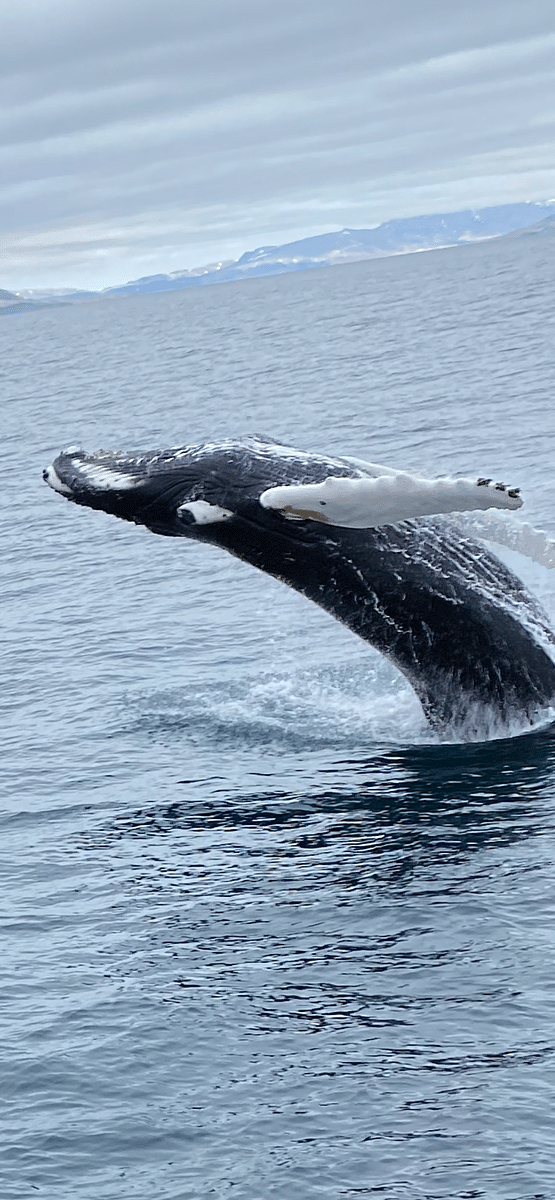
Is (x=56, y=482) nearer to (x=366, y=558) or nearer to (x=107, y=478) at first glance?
(x=107, y=478)

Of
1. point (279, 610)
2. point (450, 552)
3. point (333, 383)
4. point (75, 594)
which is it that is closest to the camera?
point (450, 552)

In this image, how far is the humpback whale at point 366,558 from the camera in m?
11.2

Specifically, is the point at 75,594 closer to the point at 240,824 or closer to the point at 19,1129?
the point at 240,824

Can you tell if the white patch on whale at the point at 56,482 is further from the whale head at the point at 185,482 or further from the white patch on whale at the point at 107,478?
the white patch on whale at the point at 107,478

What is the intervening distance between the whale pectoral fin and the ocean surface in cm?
248

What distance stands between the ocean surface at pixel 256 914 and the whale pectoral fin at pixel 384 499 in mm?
2478

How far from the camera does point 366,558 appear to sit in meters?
11.5

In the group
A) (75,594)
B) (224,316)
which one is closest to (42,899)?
(75,594)

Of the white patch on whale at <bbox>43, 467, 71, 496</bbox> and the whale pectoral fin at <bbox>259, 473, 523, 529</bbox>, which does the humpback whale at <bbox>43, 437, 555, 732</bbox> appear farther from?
the whale pectoral fin at <bbox>259, 473, 523, 529</bbox>

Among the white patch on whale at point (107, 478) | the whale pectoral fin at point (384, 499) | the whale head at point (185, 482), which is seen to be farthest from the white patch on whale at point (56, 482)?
the whale pectoral fin at point (384, 499)

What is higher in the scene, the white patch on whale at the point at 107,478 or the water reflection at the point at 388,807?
the white patch on whale at the point at 107,478

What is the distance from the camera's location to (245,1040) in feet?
28.0

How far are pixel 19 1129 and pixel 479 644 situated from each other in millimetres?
5466

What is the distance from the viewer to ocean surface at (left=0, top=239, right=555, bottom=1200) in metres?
7.56
